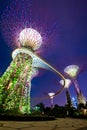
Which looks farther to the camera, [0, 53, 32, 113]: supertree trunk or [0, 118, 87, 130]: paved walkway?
[0, 53, 32, 113]: supertree trunk

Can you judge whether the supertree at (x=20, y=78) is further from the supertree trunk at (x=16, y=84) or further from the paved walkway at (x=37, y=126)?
the paved walkway at (x=37, y=126)

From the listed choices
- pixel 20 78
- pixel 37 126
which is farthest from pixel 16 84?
pixel 37 126

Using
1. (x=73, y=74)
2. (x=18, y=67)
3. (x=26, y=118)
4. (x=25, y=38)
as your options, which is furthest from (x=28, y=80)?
(x=73, y=74)

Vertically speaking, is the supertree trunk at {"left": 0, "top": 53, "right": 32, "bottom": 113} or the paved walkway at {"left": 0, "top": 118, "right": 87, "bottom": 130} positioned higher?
the supertree trunk at {"left": 0, "top": 53, "right": 32, "bottom": 113}

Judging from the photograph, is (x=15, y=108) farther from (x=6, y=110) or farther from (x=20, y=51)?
(x=20, y=51)

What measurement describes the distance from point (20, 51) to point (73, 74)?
19.3m

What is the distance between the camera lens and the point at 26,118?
1895cm

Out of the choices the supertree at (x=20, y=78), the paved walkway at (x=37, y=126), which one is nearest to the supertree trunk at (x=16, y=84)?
the supertree at (x=20, y=78)

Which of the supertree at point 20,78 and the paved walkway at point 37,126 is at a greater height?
the supertree at point 20,78

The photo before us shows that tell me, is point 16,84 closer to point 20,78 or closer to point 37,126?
point 20,78

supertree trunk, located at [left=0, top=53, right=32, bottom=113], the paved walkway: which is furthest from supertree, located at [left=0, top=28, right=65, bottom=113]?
the paved walkway

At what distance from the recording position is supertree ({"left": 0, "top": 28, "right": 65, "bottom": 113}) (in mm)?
25969

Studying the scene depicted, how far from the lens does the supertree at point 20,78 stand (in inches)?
1022

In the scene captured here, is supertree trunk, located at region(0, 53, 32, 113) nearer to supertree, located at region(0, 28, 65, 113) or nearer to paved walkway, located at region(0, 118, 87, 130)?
supertree, located at region(0, 28, 65, 113)
